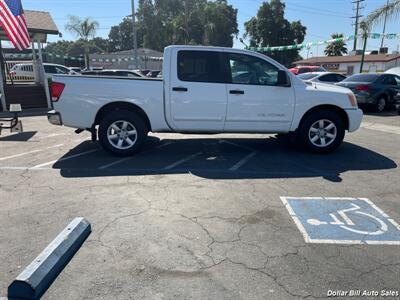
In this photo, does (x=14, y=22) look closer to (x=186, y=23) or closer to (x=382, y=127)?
(x=382, y=127)

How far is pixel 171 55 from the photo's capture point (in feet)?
Answer: 20.6

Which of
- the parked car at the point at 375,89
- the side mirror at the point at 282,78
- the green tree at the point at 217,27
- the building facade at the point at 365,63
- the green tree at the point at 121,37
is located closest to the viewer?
the side mirror at the point at 282,78

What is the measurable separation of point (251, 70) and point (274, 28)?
49474 mm

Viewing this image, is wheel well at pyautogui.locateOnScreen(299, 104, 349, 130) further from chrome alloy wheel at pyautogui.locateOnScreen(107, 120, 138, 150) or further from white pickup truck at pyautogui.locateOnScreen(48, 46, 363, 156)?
chrome alloy wheel at pyautogui.locateOnScreen(107, 120, 138, 150)

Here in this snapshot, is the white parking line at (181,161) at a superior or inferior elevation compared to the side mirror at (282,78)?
inferior

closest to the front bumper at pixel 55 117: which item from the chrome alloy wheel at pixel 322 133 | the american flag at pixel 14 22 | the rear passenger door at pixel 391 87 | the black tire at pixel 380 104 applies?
the chrome alloy wheel at pixel 322 133

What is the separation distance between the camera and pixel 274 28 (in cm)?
5181

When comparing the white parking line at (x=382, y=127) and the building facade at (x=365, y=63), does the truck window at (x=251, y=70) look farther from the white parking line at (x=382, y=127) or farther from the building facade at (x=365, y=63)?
the building facade at (x=365, y=63)

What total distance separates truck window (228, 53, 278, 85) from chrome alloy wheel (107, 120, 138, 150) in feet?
7.02

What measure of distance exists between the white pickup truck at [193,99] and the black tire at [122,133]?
2cm

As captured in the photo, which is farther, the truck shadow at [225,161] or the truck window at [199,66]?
the truck window at [199,66]

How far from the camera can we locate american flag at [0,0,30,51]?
36.2ft

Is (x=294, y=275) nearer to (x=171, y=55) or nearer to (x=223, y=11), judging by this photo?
(x=171, y=55)

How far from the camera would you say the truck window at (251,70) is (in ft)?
20.8
